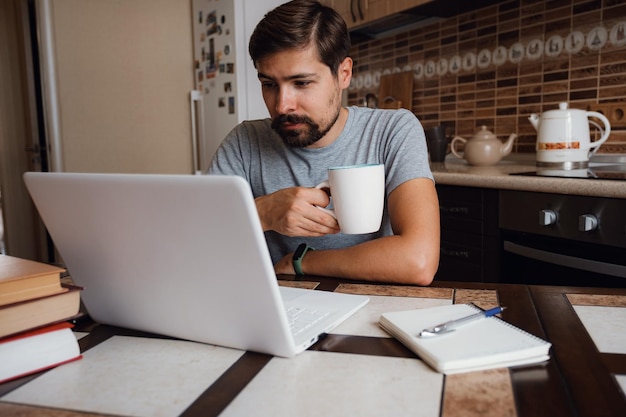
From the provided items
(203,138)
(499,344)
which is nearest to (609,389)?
(499,344)

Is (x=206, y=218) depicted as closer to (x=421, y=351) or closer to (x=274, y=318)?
(x=274, y=318)

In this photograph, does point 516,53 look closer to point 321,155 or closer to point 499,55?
point 499,55

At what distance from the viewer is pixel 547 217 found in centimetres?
169

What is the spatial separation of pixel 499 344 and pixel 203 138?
3.05 metres

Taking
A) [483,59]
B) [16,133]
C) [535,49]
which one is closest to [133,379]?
[535,49]

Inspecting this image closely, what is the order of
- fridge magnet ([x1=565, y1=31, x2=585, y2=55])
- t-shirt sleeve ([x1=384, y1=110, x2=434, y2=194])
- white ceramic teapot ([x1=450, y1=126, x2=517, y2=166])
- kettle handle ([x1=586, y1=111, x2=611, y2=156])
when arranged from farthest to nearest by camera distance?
white ceramic teapot ([x1=450, y1=126, x2=517, y2=166]) → fridge magnet ([x1=565, y1=31, x2=585, y2=55]) → kettle handle ([x1=586, y1=111, x2=611, y2=156]) → t-shirt sleeve ([x1=384, y1=110, x2=434, y2=194])

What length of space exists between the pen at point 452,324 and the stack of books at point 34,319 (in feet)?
1.33

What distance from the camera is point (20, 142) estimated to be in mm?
3865

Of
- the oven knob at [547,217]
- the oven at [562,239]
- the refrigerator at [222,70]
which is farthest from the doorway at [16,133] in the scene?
the oven knob at [547,217]

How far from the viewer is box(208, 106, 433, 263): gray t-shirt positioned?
1.39 meters

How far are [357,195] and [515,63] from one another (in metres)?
1.90

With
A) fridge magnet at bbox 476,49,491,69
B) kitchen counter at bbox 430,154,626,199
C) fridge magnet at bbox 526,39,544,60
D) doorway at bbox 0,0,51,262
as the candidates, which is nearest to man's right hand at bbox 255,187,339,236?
kitchen counter at bbox 430,154,626,199

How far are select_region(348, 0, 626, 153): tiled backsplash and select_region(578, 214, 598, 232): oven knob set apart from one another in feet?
2.15

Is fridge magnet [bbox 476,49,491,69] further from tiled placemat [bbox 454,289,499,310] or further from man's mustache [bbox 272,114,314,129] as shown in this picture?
tiled placemat [bbox 454,289,499,310]
